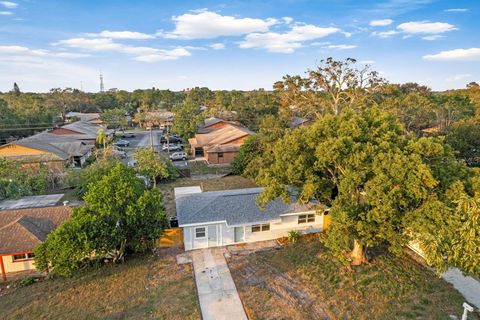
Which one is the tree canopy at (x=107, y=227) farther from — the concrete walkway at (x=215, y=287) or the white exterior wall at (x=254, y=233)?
the concrete walkway at (x=215, y=287)

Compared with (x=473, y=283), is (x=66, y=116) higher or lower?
higher

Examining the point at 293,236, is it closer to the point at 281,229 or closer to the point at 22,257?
the point at 281,229

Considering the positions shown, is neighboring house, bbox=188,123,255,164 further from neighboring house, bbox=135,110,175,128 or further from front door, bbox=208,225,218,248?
front door, bbox=208,225,218,248

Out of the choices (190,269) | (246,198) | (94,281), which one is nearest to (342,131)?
(246,198)

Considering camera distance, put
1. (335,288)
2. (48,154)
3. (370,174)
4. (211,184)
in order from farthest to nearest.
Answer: (48,154)
(211,184)
(335,288)
(370,174)

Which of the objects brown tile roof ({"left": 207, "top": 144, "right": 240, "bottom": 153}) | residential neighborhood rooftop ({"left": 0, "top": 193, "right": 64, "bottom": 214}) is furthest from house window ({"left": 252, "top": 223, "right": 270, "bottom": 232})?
brown tile roof ({"left": 207, "top": 144, "right": 240, "bottom": 153})

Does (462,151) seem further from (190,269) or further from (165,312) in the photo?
(165,312)

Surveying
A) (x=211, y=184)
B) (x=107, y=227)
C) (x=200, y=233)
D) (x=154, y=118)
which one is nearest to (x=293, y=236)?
(x=200, y=233)
